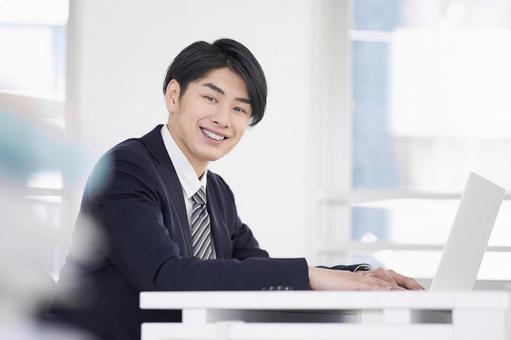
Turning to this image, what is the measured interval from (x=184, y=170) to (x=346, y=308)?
851mm

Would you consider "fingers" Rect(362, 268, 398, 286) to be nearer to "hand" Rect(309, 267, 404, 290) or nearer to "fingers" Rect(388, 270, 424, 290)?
"fingers" Rect(388, 270, 424, 290)

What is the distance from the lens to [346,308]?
3.29 ft

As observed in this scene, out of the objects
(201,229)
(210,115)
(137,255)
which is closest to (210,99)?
(210,115)

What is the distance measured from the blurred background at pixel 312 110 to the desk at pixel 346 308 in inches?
117

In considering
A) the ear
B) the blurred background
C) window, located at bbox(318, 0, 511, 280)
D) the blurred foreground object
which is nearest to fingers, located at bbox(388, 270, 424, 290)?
the ear

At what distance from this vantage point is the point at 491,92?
13.9 feet

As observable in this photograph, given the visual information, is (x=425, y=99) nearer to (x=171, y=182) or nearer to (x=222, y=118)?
(x=222, y=118)

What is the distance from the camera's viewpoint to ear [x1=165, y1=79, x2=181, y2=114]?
6.17 feet

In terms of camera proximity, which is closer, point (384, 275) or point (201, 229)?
point (384, 275)

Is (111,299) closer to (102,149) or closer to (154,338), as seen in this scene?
(154,338)

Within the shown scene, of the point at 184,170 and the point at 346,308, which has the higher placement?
the point at 184,170

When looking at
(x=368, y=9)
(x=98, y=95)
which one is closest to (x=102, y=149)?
(x=98, y=95)

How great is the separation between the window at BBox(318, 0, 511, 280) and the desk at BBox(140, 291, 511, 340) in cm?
320

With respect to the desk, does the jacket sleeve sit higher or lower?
higher
